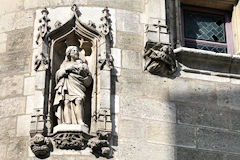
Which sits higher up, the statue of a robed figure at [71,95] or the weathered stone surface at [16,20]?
the weathered stone surface at [16,20]

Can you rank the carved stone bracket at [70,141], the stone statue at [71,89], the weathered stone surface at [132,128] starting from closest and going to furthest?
the carved stone bracket at [70,141] → the stone statue at [71,89] → the weathered stone surface at [132,128]

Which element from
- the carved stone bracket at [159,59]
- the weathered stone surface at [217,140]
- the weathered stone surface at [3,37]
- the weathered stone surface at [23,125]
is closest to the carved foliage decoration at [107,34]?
the carved stone bracket at [159,59]

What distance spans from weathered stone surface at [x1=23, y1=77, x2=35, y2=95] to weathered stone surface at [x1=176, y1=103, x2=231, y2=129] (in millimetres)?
2156

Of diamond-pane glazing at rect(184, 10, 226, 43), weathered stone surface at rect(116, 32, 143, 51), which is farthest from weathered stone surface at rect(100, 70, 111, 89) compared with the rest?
diamond-pane glazing at rect(184, 10, 226, 43)

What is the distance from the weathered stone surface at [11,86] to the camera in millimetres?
10008

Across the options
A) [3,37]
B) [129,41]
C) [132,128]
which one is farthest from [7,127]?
[129,41]

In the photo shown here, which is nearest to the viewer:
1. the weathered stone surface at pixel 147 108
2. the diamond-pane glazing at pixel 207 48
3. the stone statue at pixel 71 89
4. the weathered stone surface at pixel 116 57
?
the stone statue at pixel 71 89

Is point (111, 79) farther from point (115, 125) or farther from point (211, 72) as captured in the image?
point (211, 72)

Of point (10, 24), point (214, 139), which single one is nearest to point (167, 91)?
point (214, 139)

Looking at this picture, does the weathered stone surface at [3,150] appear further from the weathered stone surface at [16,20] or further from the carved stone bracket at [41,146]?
the weathered stone surface at [16,20]

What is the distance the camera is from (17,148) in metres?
9.49

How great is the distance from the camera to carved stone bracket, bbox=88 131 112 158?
9.23 m

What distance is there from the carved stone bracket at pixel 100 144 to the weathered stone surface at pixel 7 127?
121 cm

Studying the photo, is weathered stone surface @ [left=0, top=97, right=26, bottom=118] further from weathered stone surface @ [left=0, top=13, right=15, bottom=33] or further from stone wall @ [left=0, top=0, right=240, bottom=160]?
weathered stone surface @ [left=0, top=13, right=15, bottom=33]
